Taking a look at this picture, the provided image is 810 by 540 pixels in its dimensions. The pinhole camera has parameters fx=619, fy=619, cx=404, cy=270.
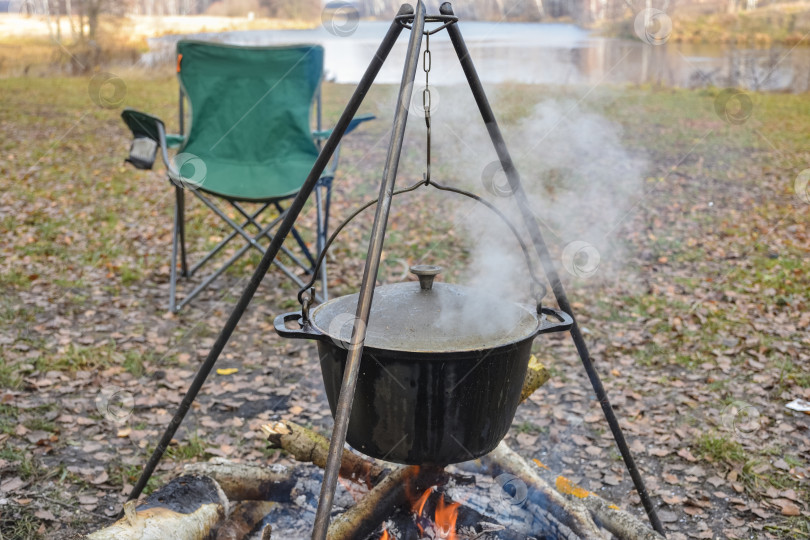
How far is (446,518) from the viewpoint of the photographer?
203 centimetres

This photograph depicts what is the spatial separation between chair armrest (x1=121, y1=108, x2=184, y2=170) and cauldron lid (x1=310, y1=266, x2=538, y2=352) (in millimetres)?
2483

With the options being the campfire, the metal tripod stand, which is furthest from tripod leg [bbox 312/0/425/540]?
the campfire

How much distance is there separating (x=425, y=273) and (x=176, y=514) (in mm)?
1067

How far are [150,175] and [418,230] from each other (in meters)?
4.17

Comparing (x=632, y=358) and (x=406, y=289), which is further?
(x=632, y=358)

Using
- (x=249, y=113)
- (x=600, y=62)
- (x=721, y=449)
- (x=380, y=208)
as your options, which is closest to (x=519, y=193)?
(x=380, y=208)

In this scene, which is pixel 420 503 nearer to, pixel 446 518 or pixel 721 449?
pixel 446 518

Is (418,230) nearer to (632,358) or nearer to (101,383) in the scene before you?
(632,358)

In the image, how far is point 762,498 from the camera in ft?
8.48

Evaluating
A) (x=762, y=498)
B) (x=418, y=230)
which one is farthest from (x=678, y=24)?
(x=762, y=498)

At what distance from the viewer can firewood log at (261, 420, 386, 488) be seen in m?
2.27

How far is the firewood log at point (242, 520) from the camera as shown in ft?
6.83

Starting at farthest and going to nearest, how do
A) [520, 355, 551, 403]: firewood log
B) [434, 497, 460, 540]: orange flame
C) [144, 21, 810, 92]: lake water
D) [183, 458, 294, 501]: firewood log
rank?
[144, 21, 810, 92]: lake water
[520, 355, 551, 403]: firewood log
[183, 458, 294, 501]: firewood log
[434, 497, 460, 540]: orange flame

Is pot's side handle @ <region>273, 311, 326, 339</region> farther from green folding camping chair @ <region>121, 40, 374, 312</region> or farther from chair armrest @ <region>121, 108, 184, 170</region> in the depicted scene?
green folding camping chair @ <region>121, 40, 374, 312</region>
